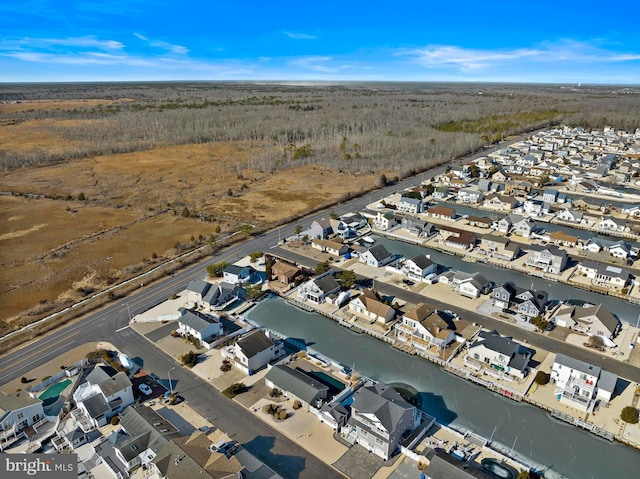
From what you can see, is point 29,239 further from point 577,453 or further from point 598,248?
point 598,248

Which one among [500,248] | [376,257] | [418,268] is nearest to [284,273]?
[376,257]

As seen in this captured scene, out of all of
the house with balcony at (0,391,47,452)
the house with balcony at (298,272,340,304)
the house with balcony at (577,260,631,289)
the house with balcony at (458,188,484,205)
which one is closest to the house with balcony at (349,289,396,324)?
the house with balcony at (298,272,340,304)

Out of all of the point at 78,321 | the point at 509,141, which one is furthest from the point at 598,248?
the point at 509,141

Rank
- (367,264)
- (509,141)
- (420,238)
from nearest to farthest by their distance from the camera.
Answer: (367,264) < (420,238) < (509,141)

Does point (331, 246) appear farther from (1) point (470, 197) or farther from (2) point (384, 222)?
(1) point (470, 197)

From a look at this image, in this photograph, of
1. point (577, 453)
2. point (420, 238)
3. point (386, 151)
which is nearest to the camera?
point (577, 453)

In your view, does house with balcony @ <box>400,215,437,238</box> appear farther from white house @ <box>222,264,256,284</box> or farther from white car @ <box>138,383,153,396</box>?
white car @ <box>138,383,153,396</box>

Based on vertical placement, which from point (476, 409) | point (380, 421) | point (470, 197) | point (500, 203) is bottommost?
point (476, 409)

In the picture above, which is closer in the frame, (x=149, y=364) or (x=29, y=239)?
(x=149, y=364)
